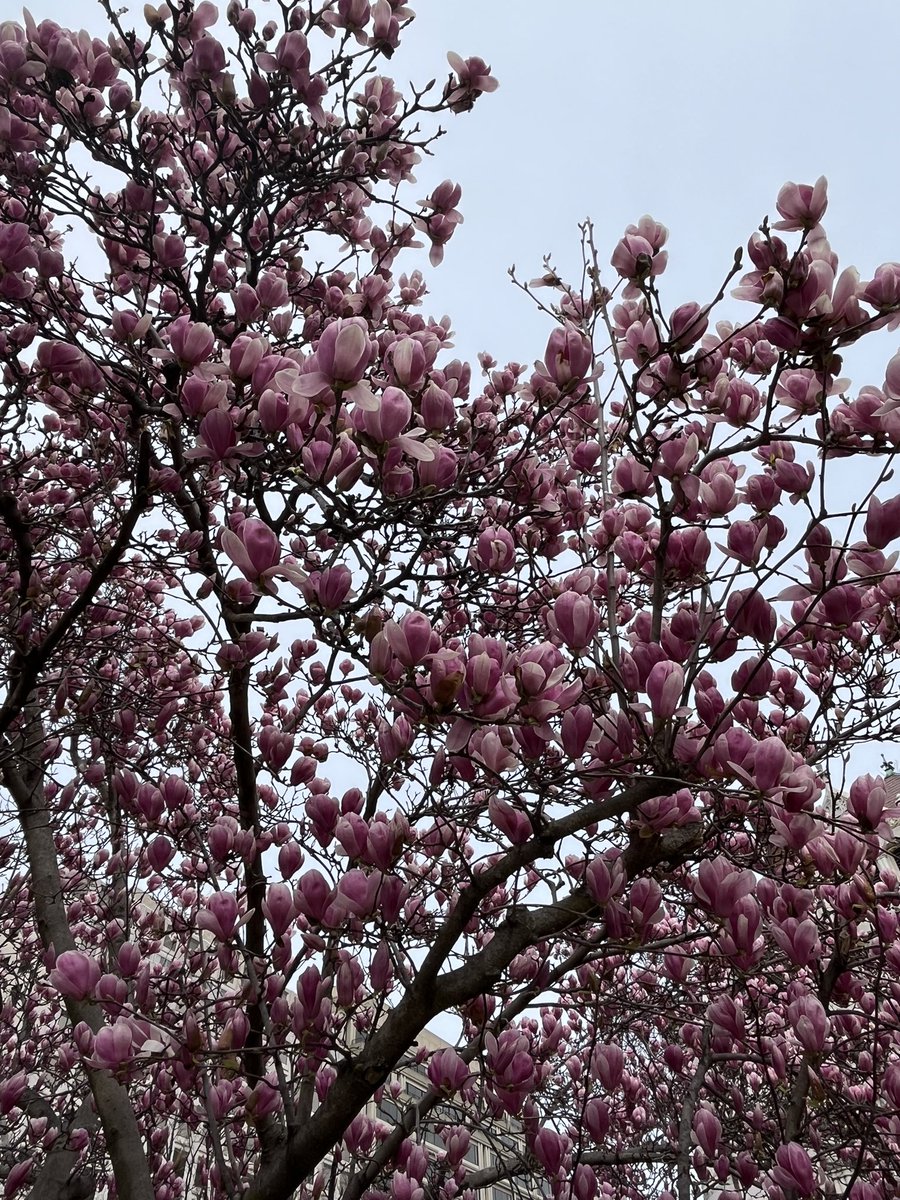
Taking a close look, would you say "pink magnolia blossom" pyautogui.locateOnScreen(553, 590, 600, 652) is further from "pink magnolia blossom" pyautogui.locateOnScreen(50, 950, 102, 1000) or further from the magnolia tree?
"pink magnolia blossom" pyautogui.locateOnScreen(50, 950, 102, 1000)

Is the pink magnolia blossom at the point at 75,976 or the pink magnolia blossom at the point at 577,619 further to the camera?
the pink magnolia blossom at the point at 75,976

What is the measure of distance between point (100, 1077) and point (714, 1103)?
10.3ft

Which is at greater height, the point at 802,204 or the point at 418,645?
the point at 802,204

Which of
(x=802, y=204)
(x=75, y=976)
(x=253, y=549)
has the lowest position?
(x=75, y=976)

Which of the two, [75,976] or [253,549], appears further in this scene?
[75,976]

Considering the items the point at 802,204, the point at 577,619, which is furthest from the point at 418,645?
the point at 802,204

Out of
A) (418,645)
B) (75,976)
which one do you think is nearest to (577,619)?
(418,645)

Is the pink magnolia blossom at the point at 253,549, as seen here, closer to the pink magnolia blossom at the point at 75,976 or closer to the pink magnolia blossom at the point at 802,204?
the pink magnolia blossom at the point at 75,976

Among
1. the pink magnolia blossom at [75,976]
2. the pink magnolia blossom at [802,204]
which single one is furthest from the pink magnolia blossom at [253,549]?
the pink magnolia blossom at [802,204]

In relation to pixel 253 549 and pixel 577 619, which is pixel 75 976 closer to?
pixel 253 549

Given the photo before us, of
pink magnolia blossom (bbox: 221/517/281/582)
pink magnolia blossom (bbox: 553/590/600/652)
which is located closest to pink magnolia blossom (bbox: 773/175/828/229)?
pink magnolia blossom (bbox: 553/590/600/652)

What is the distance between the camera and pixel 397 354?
1762 millimetres

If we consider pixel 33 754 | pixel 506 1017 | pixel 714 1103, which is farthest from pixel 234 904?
pixel 714 1103

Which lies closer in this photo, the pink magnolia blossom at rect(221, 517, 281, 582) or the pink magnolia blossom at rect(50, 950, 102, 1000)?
the pink magnolia blossom at rect(221, 517, 281, 582)
